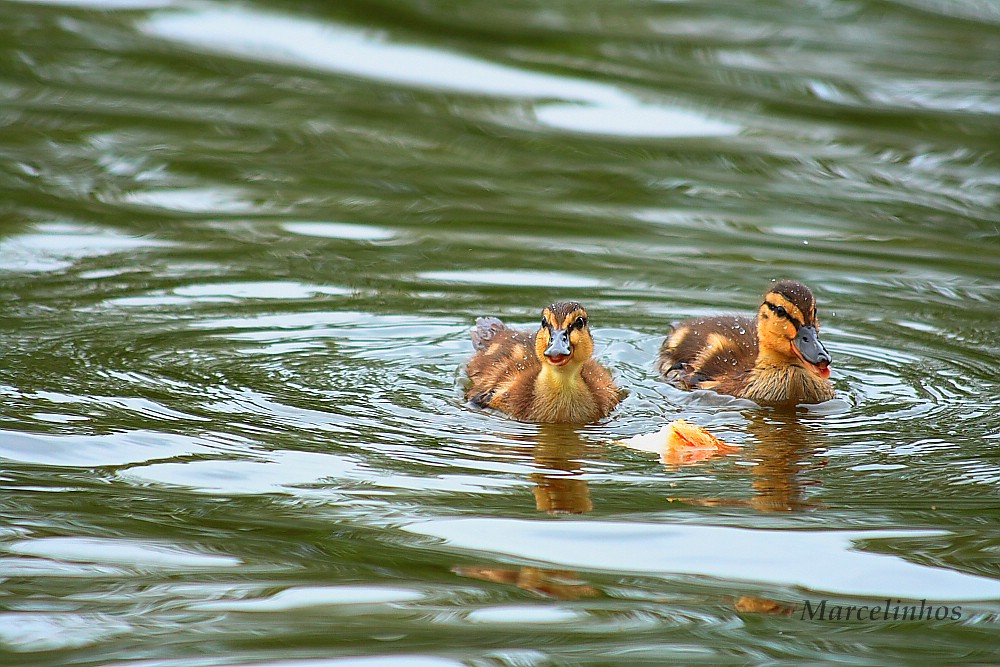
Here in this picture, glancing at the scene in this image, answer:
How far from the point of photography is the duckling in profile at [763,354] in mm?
5871

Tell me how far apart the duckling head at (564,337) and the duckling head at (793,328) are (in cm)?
83

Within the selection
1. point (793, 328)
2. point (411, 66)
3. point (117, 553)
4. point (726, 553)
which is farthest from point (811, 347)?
point (411, 66)

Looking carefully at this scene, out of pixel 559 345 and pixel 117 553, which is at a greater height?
pixel 559 345

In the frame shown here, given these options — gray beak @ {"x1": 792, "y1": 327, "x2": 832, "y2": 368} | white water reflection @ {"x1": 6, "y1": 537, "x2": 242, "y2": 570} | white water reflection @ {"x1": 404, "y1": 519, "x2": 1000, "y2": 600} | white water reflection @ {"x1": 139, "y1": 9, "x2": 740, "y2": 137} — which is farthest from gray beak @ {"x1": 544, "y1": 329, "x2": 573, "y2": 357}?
white water reflection @ {"x1": 139, "y1": 9, "x2": 740, "y2": 137}

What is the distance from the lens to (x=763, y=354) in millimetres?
6152

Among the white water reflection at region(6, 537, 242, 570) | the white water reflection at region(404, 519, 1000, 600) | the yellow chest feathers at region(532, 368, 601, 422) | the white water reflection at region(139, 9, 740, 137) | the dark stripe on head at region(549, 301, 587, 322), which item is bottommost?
the white water reflection at region(6, 537, 242, 570)

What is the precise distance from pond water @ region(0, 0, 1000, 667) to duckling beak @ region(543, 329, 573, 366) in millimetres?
251

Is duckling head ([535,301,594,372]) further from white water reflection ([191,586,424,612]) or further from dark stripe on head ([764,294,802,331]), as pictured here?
white water reflection ([191,586,424,612])

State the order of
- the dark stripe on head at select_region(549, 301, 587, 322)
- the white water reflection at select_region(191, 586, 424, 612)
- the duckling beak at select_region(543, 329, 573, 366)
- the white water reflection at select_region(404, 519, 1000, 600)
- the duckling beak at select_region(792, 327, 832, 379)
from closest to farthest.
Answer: the white water reflection at select_region(191, 586, 424, 612) < the white water reflection at select_region(404, 519, 1000, 600) < the duckling beak at select_region(543, 329, 573, 366) < the dark stripe on head at select_region(549, 301, 587, 322) < the duckling beak at select_region(792, 327, 832, 379)

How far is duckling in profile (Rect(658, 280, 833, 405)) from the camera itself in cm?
587

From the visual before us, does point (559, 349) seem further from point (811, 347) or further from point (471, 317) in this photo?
point (471, 317)

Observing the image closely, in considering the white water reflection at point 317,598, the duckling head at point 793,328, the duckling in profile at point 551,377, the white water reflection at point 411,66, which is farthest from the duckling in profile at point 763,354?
the white water reflection at point 411,66

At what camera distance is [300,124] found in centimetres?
891

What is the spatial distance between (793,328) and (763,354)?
0.26 m
